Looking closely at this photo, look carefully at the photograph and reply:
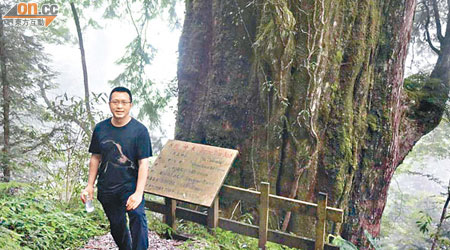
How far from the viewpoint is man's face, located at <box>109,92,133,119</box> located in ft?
9.51

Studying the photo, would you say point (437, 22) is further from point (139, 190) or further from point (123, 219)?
point (123, 219)

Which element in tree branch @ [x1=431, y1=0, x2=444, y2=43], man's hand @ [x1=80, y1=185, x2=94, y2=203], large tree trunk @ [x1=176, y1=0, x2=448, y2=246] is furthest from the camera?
tree branch @ [x1=431, y1=0, x2=444, y2=43]

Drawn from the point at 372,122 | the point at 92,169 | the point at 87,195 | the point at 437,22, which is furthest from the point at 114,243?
the point at 437,22

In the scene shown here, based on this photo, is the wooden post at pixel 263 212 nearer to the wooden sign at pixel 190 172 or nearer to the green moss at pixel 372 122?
the wooden sign at pixel 190 172

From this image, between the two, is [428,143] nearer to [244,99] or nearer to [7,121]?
[244,99]

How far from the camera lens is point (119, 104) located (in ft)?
9.52

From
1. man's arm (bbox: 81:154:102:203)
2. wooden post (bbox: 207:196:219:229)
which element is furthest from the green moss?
man's arm (bbox: 81:154:102:203)

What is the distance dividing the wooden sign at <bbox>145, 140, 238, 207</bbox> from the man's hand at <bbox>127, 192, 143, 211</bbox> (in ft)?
3.44

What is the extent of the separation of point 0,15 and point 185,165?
7746 mm

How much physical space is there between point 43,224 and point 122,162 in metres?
1.74

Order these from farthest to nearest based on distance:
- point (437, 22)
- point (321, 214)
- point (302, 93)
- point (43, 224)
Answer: point (437, 22) < point (302, 93) < point (43, 224) < point (321, 214)

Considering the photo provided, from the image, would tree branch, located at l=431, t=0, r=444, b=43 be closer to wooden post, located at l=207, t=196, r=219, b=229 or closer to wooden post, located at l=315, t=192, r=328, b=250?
wooden post, located at l=315, t=192, r=328, b=250

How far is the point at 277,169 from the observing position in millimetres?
4766

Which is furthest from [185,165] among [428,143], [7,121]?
[428,143]
